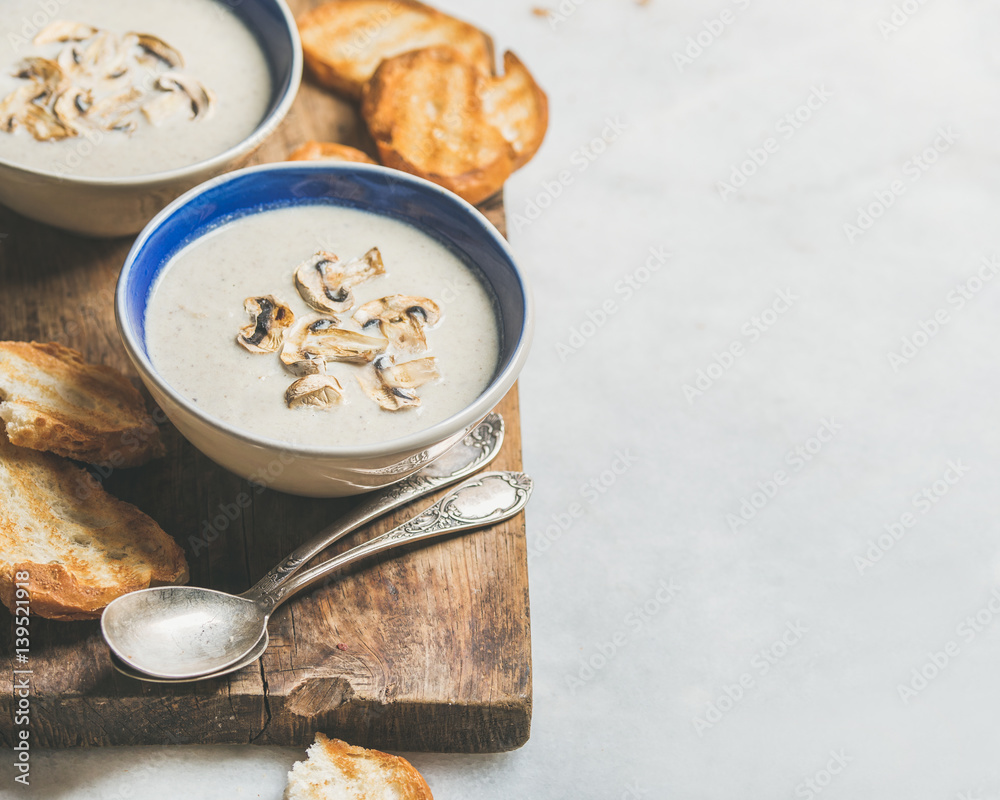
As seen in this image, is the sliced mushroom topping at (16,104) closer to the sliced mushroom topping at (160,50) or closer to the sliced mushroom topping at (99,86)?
the sliced mushroom topping at (99,86)

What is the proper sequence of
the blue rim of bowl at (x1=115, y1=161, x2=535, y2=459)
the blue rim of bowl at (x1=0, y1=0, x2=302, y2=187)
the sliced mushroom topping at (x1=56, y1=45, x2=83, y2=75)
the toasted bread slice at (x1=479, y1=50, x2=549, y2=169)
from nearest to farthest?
the blue rim of bowl at (x1=115, y1=161, x2=535, y2=459), the blue rim of bowl at (x1=0, y1=0, x2=302, y2=187), the sliced mushroom topping at (x1=56, y1=45, x2=83, y2=75), the toasted bread slice at (x1=479, y1=50, x2=549, y2=169)

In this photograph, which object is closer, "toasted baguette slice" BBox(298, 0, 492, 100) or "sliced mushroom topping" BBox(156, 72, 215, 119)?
"sliced mushroom topping" BBox(156, 72, 215, 119)

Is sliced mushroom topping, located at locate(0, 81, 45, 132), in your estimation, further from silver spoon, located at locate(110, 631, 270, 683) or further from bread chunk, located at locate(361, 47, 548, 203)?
silver spoon, located at locate(110, 631, 270, 683)

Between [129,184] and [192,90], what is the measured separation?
40cm

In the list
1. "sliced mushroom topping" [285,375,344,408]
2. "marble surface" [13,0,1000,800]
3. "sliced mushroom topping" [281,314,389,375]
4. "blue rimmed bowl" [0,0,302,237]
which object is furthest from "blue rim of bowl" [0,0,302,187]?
"marble surface" [13,0,1000,800]

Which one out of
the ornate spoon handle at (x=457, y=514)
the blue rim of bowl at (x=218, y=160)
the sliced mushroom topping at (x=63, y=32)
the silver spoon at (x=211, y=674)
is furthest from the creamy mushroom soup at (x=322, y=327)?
the sliced mushroom topping at (x=63, y=32)

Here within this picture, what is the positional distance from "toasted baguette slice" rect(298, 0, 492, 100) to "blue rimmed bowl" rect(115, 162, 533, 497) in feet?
2.53

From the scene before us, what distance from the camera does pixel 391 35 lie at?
2.89 metres

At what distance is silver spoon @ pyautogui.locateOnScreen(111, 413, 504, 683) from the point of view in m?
1.82

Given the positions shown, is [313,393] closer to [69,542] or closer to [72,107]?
[69,542]

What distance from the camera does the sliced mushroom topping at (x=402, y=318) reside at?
193 centimetres

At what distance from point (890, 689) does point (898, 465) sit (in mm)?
625

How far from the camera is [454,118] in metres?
2.70

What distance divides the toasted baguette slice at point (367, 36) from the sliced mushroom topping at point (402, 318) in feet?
3.39
